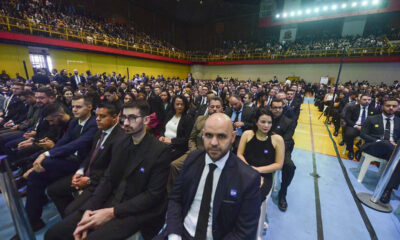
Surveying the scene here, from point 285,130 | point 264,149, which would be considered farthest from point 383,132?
point 264,149

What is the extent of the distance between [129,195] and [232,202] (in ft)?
3.57

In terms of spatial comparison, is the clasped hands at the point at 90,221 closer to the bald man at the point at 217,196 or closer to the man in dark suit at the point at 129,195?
the man in dark suit at the point at 129,195

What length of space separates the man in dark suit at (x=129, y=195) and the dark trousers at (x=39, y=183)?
0.86m

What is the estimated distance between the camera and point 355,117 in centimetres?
470

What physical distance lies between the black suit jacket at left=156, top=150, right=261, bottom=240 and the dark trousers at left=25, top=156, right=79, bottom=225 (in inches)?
69.6

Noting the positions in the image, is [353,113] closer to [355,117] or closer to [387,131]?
[355,117]

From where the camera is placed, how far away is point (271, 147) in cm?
222

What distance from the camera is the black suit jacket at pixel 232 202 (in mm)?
1294

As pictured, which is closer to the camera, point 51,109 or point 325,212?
point 325,212

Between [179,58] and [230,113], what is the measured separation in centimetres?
1936

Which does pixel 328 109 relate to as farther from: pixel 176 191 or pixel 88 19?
pixel 88 19

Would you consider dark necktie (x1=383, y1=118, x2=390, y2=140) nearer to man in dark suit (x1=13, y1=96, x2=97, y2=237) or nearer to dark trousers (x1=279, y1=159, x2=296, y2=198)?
dark trousers (x1=279, y1=159, x2=296, y2=198)

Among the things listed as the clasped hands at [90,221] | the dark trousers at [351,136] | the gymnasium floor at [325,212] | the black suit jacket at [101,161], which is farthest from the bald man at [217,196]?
the dark trousers at [351,136]

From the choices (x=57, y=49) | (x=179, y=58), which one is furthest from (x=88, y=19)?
(x=179, y=58)
